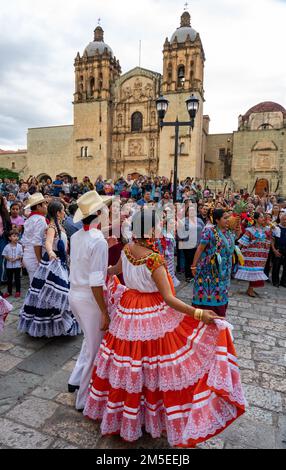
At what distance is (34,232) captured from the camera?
15.6 ft

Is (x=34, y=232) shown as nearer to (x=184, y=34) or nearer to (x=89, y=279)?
(x=89, y=279)

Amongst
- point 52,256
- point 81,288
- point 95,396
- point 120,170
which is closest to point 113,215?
point 52,256

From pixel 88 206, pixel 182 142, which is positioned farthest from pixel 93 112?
pixel 88 206

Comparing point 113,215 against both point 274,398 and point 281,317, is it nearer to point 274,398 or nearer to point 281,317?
point 274,398

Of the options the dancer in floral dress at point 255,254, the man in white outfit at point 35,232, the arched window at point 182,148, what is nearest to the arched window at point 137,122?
the arched window at point 182,148

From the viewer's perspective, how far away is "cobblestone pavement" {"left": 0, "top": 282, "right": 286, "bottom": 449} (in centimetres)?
268

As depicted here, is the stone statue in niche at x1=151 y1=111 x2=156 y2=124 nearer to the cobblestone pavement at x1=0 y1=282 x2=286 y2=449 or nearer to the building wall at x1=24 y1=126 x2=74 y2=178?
the building wall at x1=24 y1=126 x2=74 y2=178

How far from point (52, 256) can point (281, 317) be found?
4261 millimetres

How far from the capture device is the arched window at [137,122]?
114ft

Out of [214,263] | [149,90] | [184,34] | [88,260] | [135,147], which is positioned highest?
[184,34]

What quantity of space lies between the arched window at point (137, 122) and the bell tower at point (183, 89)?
3707mm

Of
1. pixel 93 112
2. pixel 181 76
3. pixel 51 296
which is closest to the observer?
pixel 51 296

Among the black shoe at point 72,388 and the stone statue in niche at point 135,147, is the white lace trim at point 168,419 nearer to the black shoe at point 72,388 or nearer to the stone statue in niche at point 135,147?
the black shoe at point 72,388

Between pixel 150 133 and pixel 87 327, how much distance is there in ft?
109
